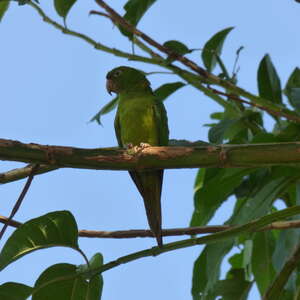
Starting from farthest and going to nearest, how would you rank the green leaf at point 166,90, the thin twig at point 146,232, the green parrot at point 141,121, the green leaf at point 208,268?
1. the green leaf at point 166,90
2. the green parrot at point 141,121
3. the green leaf at point 208,268
4. the thin twig at point 146,232

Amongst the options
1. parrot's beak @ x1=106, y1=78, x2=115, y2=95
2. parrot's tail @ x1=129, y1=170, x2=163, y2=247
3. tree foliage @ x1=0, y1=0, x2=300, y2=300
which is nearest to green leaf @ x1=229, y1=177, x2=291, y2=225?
tree foliage @ x1=0, y1=0, x2=300, y2=300

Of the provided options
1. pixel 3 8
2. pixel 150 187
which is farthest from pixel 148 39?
pixel 3 8

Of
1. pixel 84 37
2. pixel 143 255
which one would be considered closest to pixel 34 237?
pixel 143 255

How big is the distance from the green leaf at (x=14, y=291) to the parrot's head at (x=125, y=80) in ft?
7.13

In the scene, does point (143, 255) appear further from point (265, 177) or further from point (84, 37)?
point (84, 37)

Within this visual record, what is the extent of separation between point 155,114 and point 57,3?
2.71 feet

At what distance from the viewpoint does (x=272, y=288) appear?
2.11m

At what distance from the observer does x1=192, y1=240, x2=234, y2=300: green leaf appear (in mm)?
2681

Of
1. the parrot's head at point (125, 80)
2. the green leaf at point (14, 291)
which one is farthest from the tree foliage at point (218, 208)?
the parrot's head at point (125, 80)

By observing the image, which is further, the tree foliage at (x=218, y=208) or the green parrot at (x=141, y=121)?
the green parrot at (x=141, y=121)

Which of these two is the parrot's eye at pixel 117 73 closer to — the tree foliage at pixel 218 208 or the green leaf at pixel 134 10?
the tree foliage at pixel 218 208

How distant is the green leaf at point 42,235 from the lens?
1.94m

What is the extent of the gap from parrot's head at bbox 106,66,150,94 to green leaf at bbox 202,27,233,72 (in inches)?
24.0

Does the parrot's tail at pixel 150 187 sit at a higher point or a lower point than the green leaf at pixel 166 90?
lower
